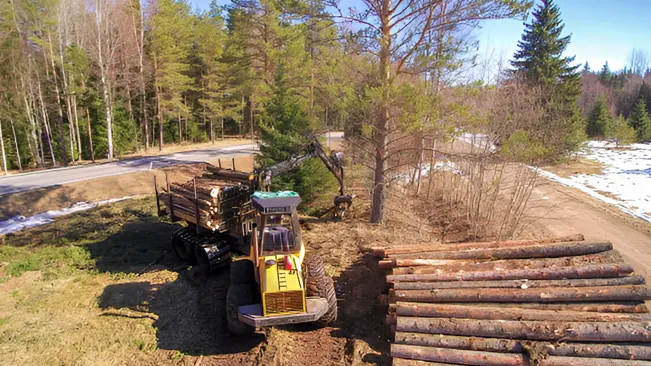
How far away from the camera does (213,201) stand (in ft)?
33.7

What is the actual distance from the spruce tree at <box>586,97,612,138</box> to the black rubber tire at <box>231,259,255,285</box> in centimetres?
4711

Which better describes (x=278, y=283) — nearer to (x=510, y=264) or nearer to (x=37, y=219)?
(x=510, y=264)

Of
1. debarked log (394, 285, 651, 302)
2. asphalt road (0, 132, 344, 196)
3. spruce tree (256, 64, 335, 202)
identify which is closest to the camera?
debarked log (394, 285, 651, 302)

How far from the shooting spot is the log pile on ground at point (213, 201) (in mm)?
10391

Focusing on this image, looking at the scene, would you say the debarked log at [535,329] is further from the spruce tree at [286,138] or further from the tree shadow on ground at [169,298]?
the spruce tree at [286,138]

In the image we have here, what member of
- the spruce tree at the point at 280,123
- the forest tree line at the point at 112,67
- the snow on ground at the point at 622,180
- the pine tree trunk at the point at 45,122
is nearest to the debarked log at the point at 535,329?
the spruce tree at the point at 280,123

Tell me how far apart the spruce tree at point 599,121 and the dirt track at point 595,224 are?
25.4 meters

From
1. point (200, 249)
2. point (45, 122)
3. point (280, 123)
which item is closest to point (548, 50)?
point (280, 123)

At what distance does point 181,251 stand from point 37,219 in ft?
26.8

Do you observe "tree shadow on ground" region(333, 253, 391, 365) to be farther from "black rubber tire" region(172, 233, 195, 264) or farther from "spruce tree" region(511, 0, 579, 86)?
"spruce tree" region(511, 0, 579, 86)

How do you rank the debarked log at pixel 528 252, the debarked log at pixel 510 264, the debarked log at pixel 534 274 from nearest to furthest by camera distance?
the debarked log at pixel 534 274, the debarked log at pixel 510 264, the debarked log at pixel 528 252

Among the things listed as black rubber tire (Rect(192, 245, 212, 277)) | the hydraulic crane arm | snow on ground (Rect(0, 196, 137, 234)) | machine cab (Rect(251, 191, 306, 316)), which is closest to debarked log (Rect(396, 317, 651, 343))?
machine cab (Rect(251, 191, 306, 316))

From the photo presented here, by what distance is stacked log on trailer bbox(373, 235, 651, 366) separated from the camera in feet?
20.8

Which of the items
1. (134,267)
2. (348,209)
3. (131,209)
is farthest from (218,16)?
(134,267)
